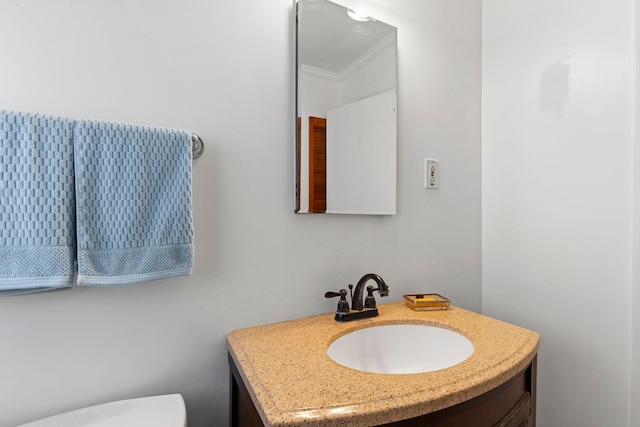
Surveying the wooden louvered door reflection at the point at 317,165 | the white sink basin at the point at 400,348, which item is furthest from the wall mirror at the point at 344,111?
the white sink basin at the point at 400,348

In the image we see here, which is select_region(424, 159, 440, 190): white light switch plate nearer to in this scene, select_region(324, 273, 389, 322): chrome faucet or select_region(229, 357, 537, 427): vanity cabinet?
select_region(324, 273, 389, 322): chrome faucet

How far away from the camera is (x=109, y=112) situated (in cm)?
80

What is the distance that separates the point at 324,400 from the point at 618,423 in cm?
119

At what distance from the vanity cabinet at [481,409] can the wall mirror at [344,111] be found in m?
0.56

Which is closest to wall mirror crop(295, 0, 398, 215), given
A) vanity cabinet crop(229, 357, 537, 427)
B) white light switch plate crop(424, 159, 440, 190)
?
white light switch plate crop(424, 159, 440, 190)

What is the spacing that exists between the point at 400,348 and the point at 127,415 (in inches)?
29.9

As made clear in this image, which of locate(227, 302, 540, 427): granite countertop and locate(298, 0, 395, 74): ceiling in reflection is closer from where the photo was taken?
locate(227, 302, 540, 427): granite countertop

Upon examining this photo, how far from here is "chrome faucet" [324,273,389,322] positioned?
100 cm

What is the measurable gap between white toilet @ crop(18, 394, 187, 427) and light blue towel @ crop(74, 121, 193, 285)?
293 mm

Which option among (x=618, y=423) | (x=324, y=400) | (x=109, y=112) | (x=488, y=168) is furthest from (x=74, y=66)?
(x=618, y=423)

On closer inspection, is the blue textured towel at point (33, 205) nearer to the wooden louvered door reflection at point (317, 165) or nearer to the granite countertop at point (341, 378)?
the granite countertop at point (341, 378)

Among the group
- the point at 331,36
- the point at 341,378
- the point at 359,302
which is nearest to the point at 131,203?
the point at 341,378

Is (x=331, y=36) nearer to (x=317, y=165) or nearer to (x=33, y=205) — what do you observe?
(x=317, y=165)

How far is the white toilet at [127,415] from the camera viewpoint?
683 mm
